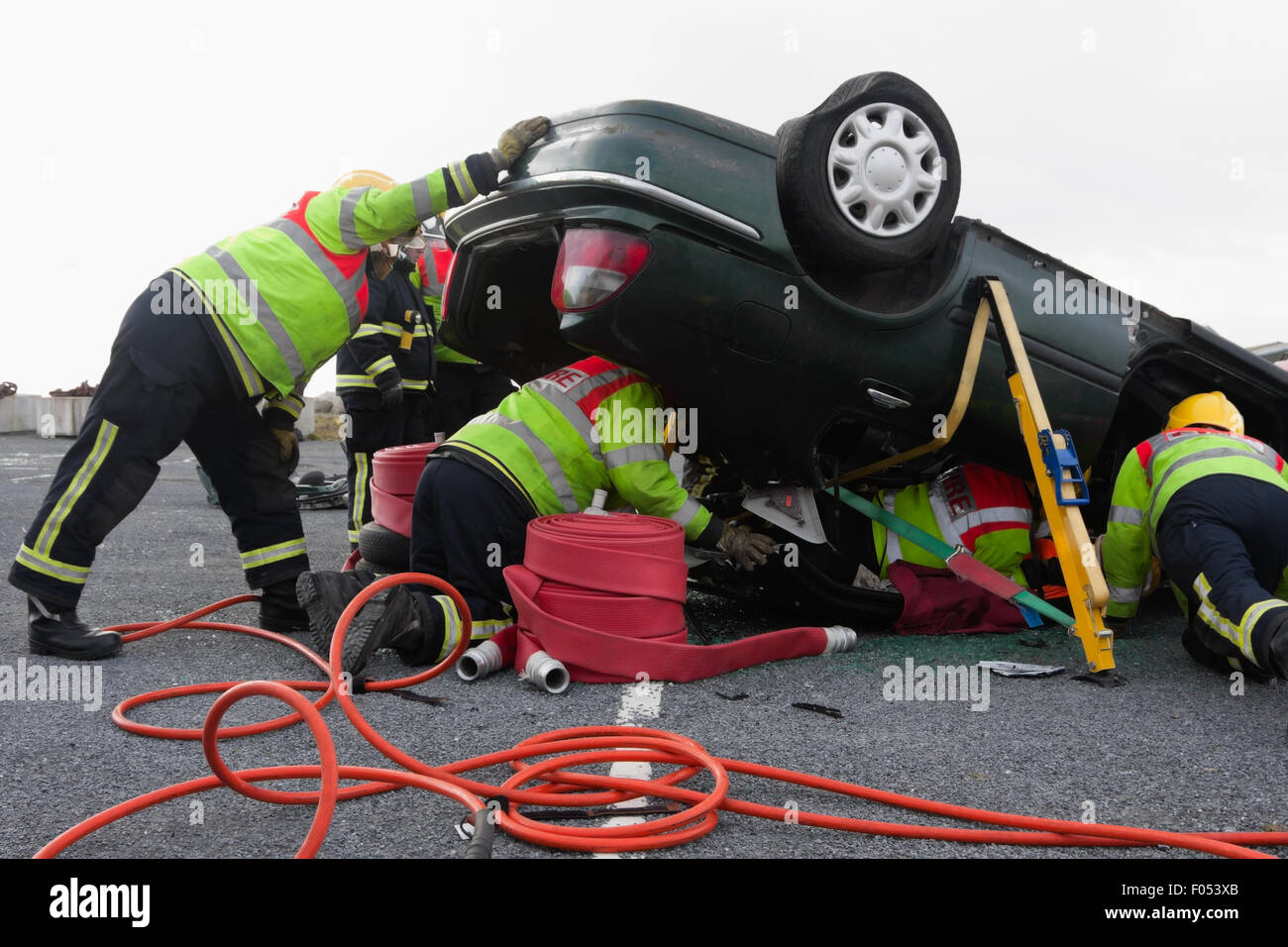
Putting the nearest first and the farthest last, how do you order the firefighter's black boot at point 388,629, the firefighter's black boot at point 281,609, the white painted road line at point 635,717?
the white painted road line at point 635,717
the firefighter's black boot at point 388,629
the firefighter's black boot at point 281,609

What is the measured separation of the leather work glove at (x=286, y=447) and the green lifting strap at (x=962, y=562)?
2.08 metres

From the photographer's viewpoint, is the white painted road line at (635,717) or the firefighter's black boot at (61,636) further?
the firefighter's black boot at (61,636)

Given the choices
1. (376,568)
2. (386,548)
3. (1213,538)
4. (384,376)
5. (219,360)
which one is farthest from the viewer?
(384,376)

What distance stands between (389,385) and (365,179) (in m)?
1.80

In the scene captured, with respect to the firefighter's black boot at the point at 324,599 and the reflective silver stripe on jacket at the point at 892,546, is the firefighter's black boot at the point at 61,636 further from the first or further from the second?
the reflective silver stripe on jacket at the point at 892,546

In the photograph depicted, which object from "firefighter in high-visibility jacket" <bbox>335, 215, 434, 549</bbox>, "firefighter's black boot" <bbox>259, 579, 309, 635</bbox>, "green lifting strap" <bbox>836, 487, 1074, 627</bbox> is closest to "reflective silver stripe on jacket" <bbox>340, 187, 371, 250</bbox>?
"firefighter's black boot" <bbox>259, 579, 309, 635</bbox>

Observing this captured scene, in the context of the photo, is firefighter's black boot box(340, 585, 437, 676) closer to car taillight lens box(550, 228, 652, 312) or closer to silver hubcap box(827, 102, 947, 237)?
car taillight lens box(550, 228, 652, 312)

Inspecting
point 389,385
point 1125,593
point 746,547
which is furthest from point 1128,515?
point 389,385

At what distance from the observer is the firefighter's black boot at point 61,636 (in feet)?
10.2

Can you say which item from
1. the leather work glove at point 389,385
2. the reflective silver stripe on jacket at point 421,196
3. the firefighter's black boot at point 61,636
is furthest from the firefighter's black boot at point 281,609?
the leather work glove at point 389,385

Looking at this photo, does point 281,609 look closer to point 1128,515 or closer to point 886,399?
point 886,399

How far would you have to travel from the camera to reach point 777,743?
240 cm

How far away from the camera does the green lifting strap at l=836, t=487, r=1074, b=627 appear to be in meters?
3.46
